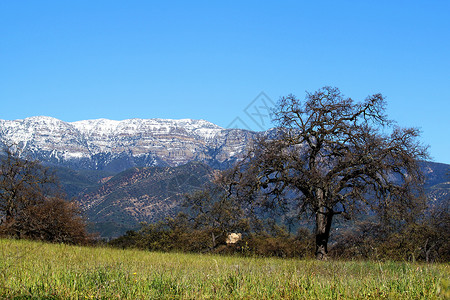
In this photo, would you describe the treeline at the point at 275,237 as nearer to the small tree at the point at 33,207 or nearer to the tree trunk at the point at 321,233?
the tree trunk at the point at 321,233

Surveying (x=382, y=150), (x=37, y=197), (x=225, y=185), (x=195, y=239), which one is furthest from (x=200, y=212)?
(x=382, y=150)

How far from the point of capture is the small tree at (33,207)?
31109mm

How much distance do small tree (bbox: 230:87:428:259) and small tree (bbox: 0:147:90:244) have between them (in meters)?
16.3

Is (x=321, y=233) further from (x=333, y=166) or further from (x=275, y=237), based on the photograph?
(x=275, y=237)

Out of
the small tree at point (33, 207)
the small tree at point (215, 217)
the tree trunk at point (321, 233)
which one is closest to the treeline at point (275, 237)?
the small tree at point (215, 217)

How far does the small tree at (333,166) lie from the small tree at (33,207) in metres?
16.3

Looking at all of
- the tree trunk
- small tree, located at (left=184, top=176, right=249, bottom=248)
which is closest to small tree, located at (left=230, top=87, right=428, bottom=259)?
the tree trunk

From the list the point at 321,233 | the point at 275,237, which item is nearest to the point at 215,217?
the point at 275,237

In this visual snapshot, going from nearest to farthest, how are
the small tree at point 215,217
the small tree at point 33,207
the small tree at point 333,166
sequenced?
the small tree at point 333,166 → the small tree at point 33,207 → the small tree at point 215,217

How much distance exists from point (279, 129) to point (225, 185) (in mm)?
4460

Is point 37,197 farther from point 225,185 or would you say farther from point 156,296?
point 156,296

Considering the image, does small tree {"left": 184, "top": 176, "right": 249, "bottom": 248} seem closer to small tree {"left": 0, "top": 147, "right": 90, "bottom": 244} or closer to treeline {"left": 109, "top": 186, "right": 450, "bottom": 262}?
treeline {"left": 109, "top": 186, "right": 450, "bottom": 262}

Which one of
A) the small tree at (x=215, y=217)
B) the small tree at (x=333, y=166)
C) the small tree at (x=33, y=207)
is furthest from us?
the small tree at (x=215, y=217)

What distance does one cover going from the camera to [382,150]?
21.3 meters
